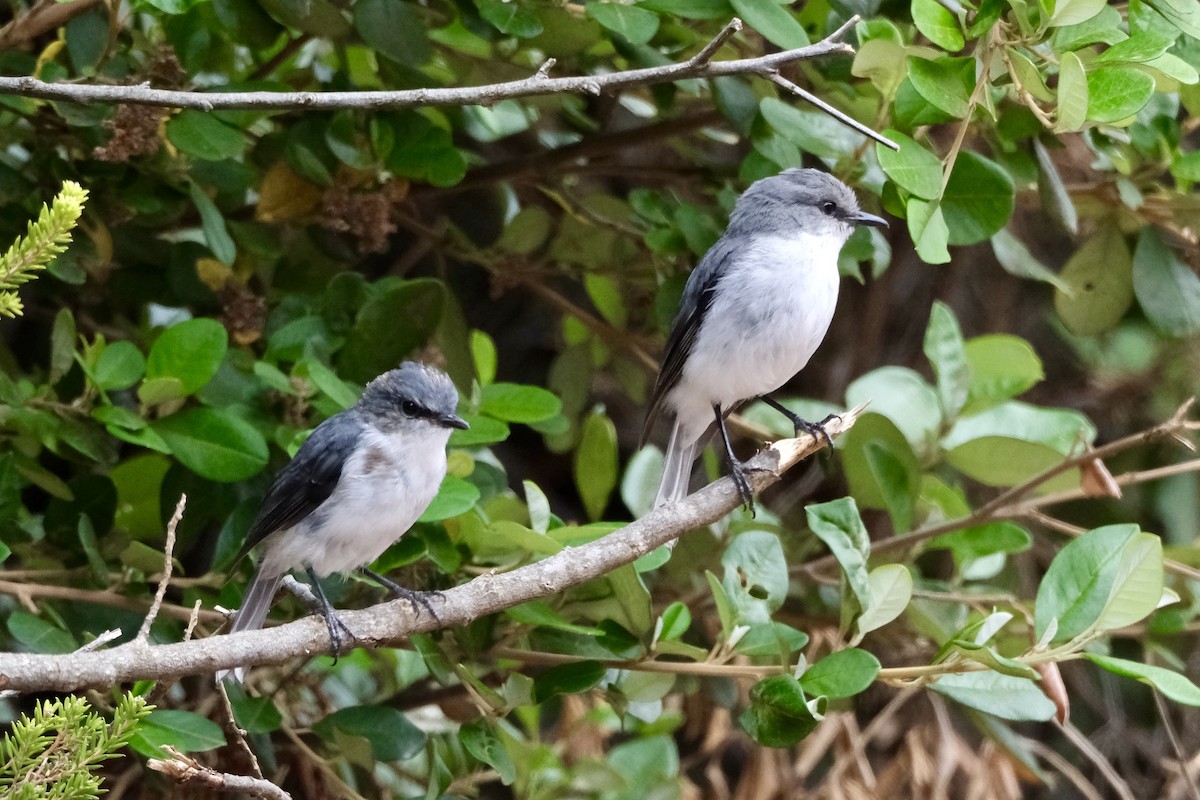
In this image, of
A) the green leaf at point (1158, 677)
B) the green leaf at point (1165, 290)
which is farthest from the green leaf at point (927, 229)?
the green leaf at point (1165, 290)

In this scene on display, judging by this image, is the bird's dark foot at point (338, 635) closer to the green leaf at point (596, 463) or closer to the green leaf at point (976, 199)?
the green leaf at point (596, 463)

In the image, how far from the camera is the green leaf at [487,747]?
264cm

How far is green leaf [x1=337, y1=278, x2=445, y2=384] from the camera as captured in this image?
2969 millimetres

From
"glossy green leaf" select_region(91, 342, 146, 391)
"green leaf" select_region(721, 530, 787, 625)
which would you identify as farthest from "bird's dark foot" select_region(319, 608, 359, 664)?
"green leaf" select_region(721, 530, 787, 625)

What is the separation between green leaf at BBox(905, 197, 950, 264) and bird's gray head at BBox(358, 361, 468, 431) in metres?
1.03

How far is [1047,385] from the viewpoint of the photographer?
18.4ft

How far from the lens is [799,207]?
3.06m

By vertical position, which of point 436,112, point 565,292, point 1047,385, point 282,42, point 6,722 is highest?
point 282,42

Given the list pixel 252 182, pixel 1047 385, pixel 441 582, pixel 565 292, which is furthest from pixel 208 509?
pixel 1047 385

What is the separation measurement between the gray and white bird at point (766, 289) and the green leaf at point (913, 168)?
53cm

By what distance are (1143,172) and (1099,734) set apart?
2503mm

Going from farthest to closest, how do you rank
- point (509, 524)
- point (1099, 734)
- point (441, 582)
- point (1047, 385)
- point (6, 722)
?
1. point (1047, 385)
2. point (1099, 734)
3. point (6, 722)
4. point (441, 582)
5. point (509, 524)

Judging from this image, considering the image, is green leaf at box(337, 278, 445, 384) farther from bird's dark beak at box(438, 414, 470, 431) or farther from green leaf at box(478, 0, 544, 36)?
green leaf at box(478, 0, 544, 36)

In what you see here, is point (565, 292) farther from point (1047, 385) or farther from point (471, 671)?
point (471, 671)
